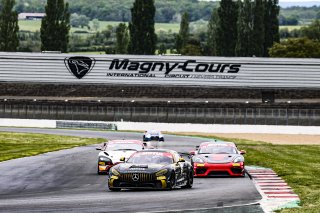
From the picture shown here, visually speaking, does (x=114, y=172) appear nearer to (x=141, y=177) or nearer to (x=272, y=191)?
(x=141, y=177)

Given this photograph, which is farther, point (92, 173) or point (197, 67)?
point (197, 67)

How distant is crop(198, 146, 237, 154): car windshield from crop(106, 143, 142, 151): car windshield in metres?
2.71

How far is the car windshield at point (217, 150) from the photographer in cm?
3171

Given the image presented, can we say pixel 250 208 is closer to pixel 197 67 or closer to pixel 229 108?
pixel 229 108

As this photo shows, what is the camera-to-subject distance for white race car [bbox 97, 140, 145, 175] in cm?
3284

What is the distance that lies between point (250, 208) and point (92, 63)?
92072 mm

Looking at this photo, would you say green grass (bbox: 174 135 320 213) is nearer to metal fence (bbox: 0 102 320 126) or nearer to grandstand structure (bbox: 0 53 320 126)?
metal fence (bbox: 0 102 320 126)

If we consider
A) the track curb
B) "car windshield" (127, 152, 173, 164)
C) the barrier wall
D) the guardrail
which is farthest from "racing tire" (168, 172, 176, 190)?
the guardrail

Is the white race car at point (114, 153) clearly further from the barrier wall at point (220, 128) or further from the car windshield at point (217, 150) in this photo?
the barrier wall at point (220, 128)

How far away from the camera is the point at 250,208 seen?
2086 centimetres

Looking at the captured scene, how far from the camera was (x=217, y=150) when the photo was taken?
31891 mm

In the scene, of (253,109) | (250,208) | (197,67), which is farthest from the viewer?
(197,67)

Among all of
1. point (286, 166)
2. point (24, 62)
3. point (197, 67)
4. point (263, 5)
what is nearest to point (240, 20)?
point (263, 5)

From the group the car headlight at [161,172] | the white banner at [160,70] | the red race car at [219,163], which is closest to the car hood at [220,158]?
the red race car at [219,163]
